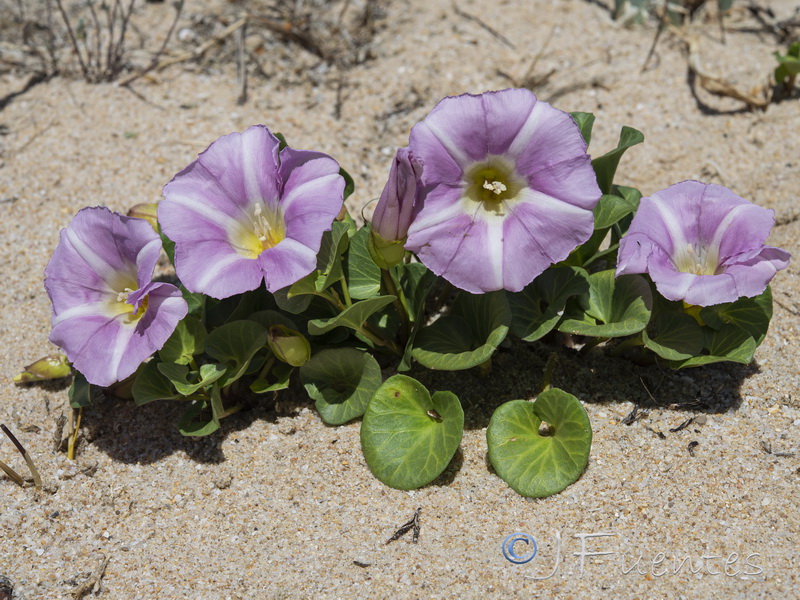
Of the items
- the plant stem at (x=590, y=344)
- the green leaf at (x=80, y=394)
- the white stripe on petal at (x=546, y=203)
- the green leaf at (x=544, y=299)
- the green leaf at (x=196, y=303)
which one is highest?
the white stripe on petal at (x=546, y=203)

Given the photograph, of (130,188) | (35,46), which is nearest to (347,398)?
(130,188)

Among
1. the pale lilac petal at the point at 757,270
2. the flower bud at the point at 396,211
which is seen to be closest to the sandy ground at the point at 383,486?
the pale lilac petal at the point at 757,270

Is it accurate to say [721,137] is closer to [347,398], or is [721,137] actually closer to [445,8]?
[445,8]

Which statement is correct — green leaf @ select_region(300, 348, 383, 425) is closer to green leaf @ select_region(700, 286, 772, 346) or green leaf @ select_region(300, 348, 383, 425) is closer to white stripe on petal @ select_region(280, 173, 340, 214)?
white stripe on petal @ select_region(280, 173, 340, 214)

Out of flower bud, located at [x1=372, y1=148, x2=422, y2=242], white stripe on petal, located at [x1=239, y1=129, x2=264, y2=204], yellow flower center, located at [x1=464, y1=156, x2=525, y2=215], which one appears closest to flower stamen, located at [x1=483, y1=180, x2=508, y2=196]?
yellow flower center, located at [x1=464, y1=156, x2=525, y2=215]

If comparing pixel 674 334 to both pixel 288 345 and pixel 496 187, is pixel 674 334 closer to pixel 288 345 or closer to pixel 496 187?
pixel 496 187

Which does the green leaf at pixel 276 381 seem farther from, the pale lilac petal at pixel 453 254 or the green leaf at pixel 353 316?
the pale lilac petal at pixel 453 254
